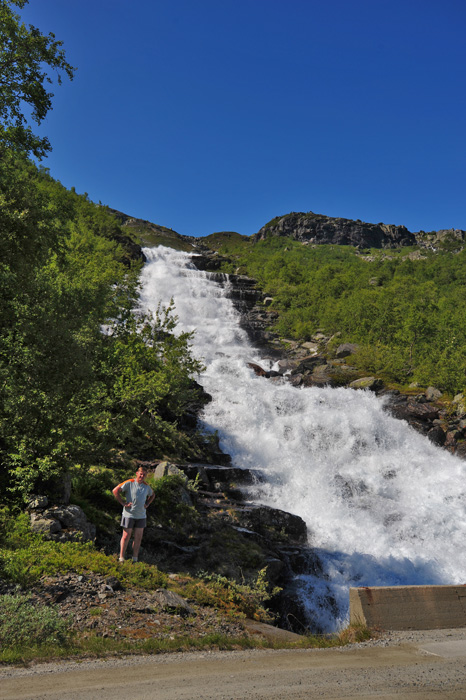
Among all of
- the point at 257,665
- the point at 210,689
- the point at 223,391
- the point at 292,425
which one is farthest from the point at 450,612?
the point at 223,391

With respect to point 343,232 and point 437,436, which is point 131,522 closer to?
point 437,436

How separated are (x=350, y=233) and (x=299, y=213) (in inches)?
1044

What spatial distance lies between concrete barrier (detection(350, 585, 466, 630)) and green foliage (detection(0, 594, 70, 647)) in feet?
17.2

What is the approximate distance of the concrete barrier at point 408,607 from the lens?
24.8 ft

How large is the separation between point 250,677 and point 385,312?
54111 mm

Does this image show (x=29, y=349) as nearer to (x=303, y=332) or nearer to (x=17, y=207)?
(x=17, y=207)

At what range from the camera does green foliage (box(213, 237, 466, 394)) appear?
137ft

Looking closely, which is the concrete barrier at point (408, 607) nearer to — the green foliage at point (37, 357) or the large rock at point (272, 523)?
the green foliage at point (37, 357)

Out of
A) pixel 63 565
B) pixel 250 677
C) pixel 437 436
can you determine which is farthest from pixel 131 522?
pixel 437 436

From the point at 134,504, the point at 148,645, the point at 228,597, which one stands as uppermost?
the point at 134,504

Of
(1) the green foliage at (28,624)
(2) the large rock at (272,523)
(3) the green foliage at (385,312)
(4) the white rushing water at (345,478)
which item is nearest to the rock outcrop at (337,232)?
(3) the green foliage at (385,312)

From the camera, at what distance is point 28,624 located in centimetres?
574

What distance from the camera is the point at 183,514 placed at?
535 inches

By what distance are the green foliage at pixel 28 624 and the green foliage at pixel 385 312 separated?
3761cm
